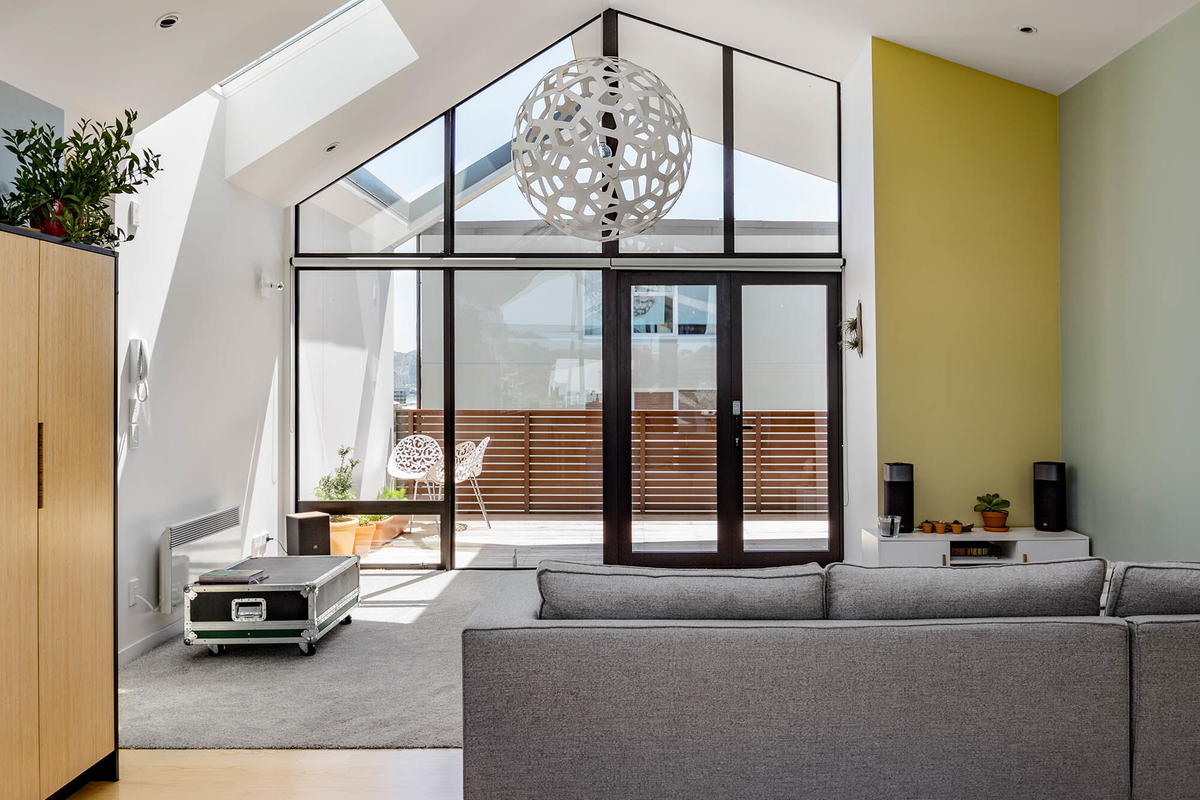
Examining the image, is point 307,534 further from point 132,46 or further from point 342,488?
point 132,46

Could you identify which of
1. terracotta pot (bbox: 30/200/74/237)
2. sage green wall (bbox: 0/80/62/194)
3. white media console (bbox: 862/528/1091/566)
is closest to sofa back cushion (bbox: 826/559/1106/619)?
white media console (bbox: 862/528/1091/566)

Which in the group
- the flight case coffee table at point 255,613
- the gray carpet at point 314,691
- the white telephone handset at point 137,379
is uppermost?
the white telephone handset at point 137,379

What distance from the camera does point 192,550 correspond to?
4.11 metres

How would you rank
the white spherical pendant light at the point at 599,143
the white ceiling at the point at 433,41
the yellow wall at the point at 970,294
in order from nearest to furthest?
the white spherical pendant light at the point at 599,143 → the white ceiling at the point at 433,41 → the yellow wall at the point at 970,294

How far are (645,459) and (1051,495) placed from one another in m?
2.44

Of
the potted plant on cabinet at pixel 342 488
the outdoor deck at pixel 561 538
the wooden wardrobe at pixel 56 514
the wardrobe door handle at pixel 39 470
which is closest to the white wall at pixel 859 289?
the outdoor deck at pixel 561 538

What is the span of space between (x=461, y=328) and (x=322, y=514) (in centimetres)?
153

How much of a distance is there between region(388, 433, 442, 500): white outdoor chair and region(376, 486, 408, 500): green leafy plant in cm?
7

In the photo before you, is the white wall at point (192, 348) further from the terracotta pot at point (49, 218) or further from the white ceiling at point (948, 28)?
the white ceiling at point (948, 28)

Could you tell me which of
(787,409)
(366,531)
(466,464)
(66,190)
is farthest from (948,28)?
(366,531)

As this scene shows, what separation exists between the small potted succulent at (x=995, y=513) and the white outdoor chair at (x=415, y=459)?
3422mm

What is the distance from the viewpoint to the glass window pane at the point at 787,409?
5.50 metres

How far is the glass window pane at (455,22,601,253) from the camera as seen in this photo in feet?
18.3

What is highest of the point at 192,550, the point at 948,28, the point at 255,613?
the point at 948,28
